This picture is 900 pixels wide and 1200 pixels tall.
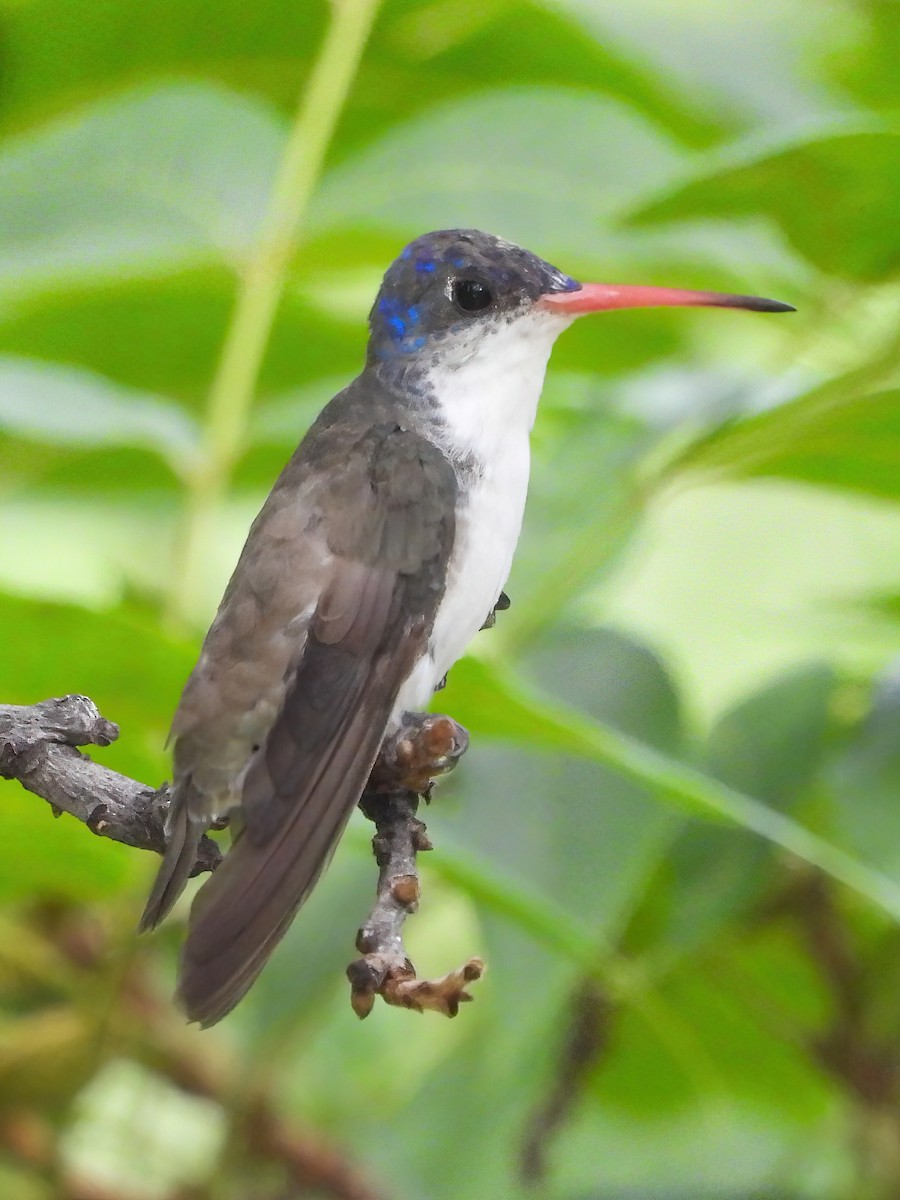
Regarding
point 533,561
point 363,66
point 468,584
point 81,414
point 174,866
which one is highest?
point 363,66

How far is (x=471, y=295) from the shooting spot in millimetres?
1776

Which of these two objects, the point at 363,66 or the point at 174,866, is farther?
the point at 363,66

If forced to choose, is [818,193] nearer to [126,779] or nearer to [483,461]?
[483,461]

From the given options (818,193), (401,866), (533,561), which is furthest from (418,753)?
(818,193)

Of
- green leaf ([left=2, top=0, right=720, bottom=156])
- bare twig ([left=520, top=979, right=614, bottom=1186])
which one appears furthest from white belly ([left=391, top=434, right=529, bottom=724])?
green leaf ([left=2, top=0, right=720, bottom=156])

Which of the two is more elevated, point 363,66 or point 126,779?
point 363,66

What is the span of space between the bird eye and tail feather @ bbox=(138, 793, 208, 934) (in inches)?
27.6

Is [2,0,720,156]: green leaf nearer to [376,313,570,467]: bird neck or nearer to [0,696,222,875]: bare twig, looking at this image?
[376,313,570,467]: bird neck

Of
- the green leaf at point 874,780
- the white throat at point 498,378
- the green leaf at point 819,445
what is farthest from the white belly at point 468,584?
the green leaf at point 874,780

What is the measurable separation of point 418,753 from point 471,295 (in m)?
0.65

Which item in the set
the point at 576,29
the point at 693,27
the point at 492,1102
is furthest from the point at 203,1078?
the point at 693,27

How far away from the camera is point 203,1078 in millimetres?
2471

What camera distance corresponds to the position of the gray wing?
3.96ft

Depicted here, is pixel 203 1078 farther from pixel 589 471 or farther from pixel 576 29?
pixel 576 29
